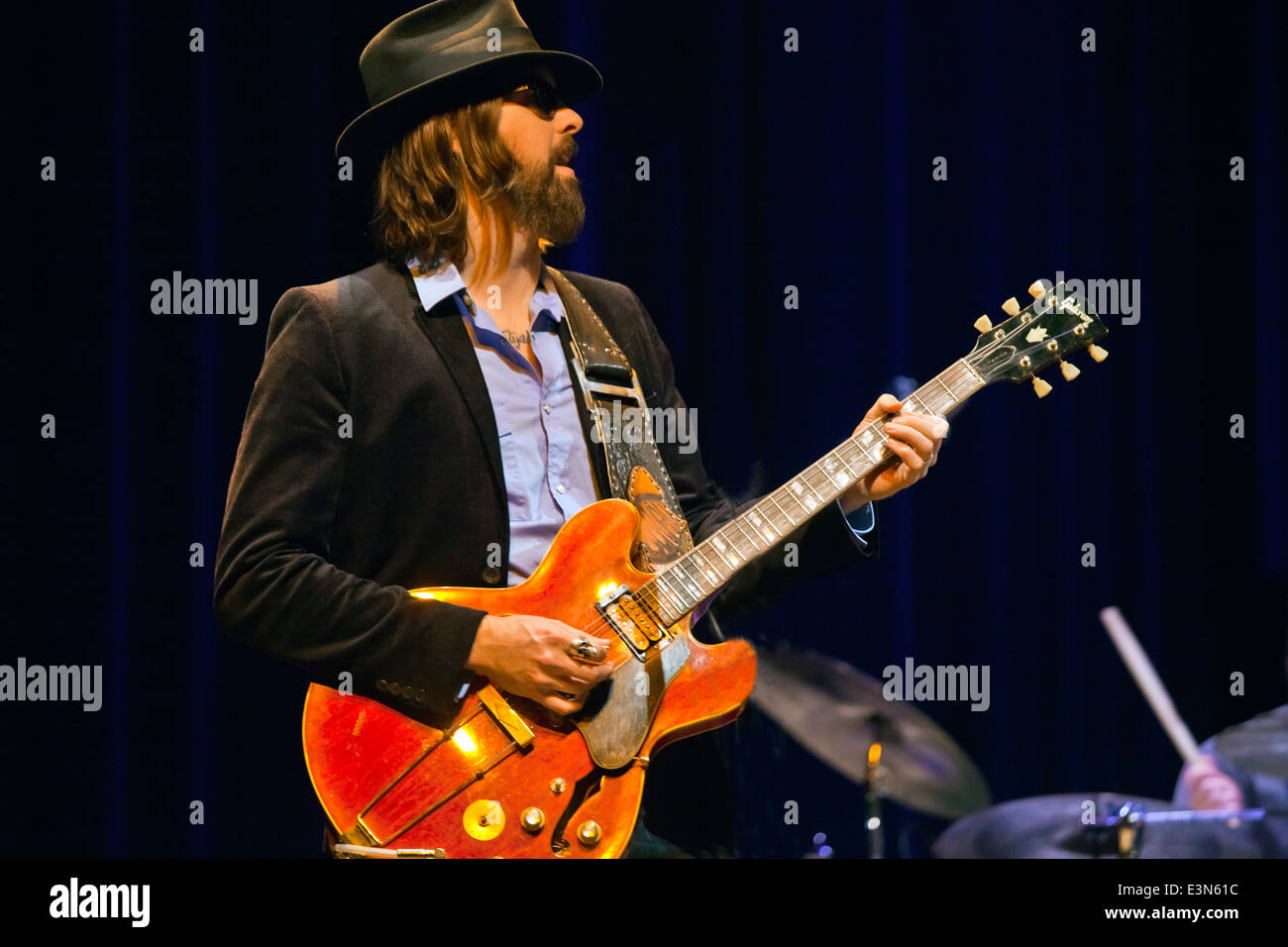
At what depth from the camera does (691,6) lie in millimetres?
3201

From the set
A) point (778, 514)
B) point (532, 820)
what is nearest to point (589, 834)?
point (532, 820)

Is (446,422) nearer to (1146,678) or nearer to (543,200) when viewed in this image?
(543,200)

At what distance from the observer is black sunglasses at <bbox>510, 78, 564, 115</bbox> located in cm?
241

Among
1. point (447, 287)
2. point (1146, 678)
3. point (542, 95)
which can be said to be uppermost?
point (542, 95)

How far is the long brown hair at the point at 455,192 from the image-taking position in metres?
2.38

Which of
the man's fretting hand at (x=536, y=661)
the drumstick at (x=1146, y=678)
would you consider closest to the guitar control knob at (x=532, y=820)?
the man's fretting hand at (x=536, y=661)

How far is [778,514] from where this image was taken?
7.20 feet

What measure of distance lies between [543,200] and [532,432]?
18.2 inches

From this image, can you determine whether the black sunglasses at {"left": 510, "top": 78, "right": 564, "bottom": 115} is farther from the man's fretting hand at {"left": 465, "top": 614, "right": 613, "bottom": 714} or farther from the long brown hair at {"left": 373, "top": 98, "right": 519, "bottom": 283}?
the man's fretting hand at {"left": 465, "top": 614, "right": 613, "bottom": 714}

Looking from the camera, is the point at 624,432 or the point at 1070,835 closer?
the point at 624,432

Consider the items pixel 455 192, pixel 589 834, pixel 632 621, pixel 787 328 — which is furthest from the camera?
pixel 787 328

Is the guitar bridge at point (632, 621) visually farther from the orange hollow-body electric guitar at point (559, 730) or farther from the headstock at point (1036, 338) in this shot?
the headstock at point (1036, 338)

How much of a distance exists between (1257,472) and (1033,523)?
2.03 feet

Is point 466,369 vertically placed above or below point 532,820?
above
